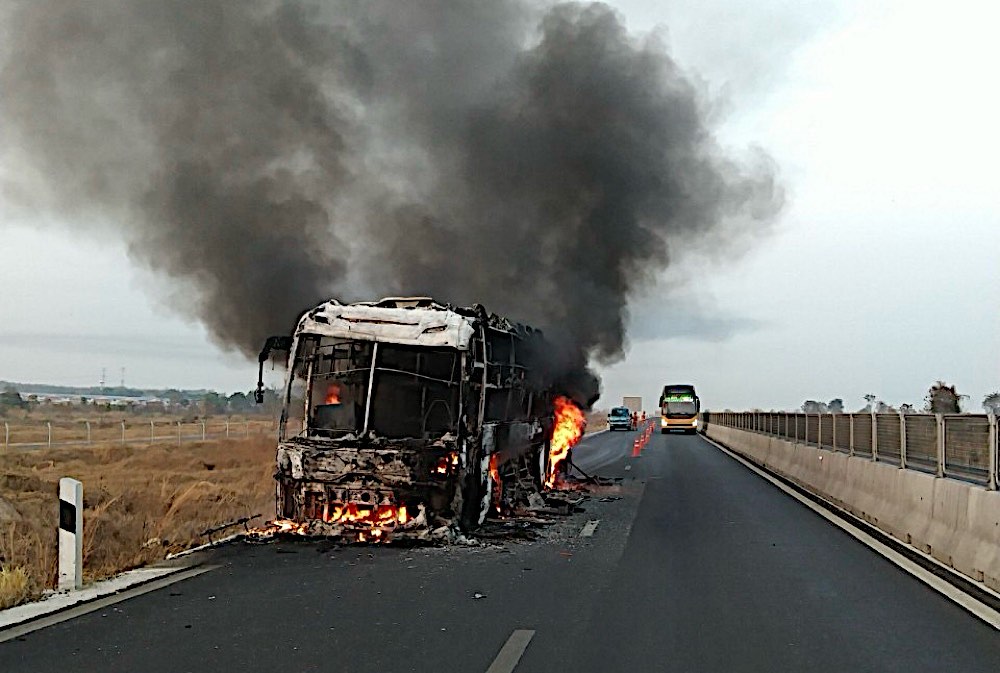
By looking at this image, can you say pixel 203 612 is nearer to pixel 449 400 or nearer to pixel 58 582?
pixel 58 582

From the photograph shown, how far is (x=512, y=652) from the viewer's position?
611 centimetres

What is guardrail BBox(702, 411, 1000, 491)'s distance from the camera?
32.9 feet

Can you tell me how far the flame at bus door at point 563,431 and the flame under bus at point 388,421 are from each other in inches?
239

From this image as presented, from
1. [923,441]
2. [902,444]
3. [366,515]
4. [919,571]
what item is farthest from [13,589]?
[902,444]

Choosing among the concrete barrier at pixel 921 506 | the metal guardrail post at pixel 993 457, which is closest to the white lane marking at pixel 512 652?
the concrete barrier at pixel 921 506

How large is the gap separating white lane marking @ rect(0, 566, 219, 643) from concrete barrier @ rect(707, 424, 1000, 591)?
6990 millimetres

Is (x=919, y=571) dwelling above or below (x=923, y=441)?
below

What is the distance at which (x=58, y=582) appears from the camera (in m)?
8.36

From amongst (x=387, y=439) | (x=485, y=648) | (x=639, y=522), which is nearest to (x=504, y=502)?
(x=639, y=522)

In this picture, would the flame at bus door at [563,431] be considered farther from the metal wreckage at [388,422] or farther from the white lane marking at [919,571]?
the metal wreckage at [388,422]

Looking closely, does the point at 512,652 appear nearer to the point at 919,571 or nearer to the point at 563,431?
the point at 919,571

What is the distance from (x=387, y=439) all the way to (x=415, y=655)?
5422mm

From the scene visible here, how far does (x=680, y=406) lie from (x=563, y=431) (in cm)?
4150

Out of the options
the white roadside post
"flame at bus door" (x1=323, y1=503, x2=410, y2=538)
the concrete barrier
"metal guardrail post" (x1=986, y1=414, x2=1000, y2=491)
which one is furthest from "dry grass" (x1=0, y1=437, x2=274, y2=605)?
"metal guardrail post" (x1=986, y1=414, x2=1000, y2=491)
